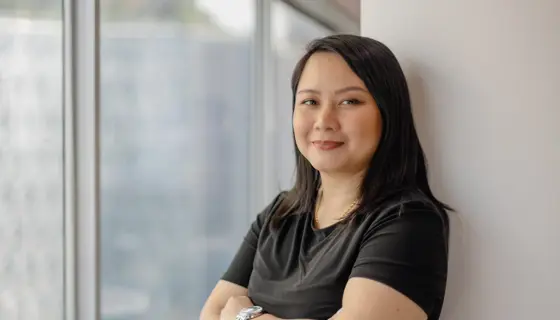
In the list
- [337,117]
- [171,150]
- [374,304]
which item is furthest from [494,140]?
[171,150]

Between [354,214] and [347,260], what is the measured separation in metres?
0.11

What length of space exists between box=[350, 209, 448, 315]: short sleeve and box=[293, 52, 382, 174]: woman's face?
0.16m

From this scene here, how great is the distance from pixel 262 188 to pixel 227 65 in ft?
2.30

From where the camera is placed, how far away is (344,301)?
1205 mm

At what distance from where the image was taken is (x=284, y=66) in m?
3.57

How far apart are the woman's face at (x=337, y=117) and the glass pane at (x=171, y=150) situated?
1201mm

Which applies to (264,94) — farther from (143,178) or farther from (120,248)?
(120,248)

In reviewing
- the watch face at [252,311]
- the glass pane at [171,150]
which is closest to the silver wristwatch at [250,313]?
the watch face at [252,311]

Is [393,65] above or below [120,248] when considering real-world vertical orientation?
above

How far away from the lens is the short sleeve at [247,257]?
5.12ft

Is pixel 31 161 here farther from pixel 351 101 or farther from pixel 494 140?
pixel 494 140

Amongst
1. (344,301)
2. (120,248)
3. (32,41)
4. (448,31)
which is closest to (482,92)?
(448,31)

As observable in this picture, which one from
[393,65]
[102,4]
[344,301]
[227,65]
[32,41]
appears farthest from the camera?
[227,65]

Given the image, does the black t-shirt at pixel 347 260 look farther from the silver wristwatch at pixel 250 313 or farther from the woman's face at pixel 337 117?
the woman's face at pixel 337 117
